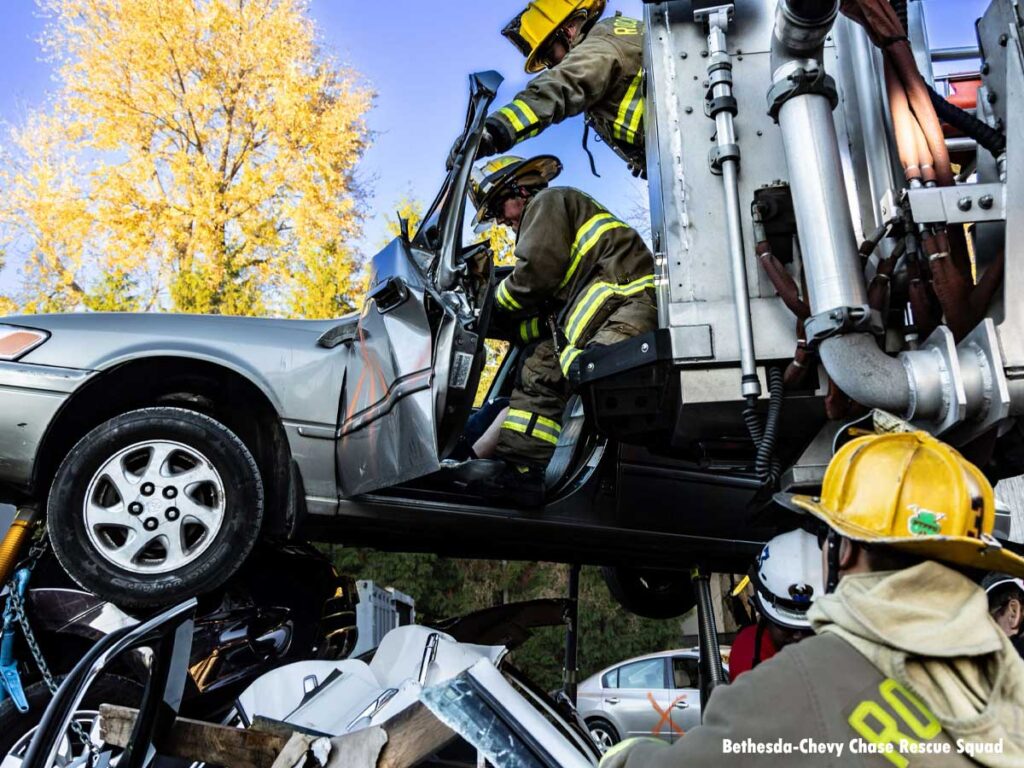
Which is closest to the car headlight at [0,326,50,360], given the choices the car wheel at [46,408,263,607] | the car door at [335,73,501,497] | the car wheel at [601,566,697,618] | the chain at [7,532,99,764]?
the car wheel at [46,408,263,607]

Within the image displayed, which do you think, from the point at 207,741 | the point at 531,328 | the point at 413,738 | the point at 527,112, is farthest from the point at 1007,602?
the point at 207,741

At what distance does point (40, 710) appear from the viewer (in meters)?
3.07

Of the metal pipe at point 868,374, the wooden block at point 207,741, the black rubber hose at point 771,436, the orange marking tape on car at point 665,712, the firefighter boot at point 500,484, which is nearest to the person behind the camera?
the wooden block at point 207,741

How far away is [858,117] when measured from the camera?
10.3 ft

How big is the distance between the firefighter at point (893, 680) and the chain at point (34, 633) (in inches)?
82.6

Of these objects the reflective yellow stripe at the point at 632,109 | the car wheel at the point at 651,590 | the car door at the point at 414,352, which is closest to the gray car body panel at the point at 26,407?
the car door at the point at 414,352

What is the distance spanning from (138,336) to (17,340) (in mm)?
451

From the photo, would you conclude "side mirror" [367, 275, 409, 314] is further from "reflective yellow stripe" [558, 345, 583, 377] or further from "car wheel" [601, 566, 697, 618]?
"car wheel" [601, 566, 697, 618]

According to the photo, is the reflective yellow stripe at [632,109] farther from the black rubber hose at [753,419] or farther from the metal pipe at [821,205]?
the black rubber hose at [753,419]

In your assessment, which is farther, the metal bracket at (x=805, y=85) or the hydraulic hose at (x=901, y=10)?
the hydraulic hose at (x=901, y=10)

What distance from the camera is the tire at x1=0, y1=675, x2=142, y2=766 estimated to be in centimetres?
292

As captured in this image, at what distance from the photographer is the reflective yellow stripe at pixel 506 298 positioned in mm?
3982

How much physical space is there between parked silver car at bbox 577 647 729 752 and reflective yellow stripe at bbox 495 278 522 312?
667 centimetres

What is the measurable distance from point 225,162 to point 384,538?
14015mm
